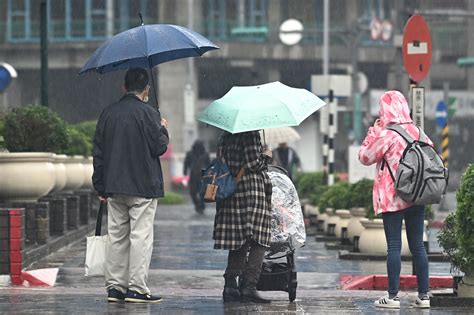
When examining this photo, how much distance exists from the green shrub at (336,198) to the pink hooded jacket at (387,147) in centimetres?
1022

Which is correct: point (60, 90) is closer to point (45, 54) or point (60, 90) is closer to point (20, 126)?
point (45, 54)

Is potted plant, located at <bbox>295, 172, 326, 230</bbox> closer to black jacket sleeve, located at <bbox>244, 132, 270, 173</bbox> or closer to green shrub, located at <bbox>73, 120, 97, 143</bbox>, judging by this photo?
green shrub, located at <bbox>73, 120, 97, 143</bbox>

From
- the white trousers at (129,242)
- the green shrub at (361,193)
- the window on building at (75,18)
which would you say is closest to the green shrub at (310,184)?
the green shrub at (361,193)

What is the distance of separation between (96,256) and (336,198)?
453 inches

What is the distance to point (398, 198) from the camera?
1186 cm

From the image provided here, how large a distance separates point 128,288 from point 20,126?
7.25 metres

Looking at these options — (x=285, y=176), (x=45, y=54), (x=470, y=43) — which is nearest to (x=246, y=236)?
(x=285, y=176)

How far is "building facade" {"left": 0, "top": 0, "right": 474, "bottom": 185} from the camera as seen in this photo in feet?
211

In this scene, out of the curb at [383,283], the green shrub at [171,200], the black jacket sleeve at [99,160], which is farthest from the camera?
the green shrub at [171,200]

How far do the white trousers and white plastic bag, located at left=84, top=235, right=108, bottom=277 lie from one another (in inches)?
5.2

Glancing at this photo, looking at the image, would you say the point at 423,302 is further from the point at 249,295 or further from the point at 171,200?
the point at 171,200

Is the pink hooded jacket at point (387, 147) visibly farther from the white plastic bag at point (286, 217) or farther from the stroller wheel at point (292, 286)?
the stroller wheel at point (292, 286)

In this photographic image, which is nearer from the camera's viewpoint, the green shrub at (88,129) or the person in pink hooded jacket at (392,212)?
the person in pink hooded jacket at (392,212)

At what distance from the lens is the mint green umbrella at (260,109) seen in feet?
39.7
